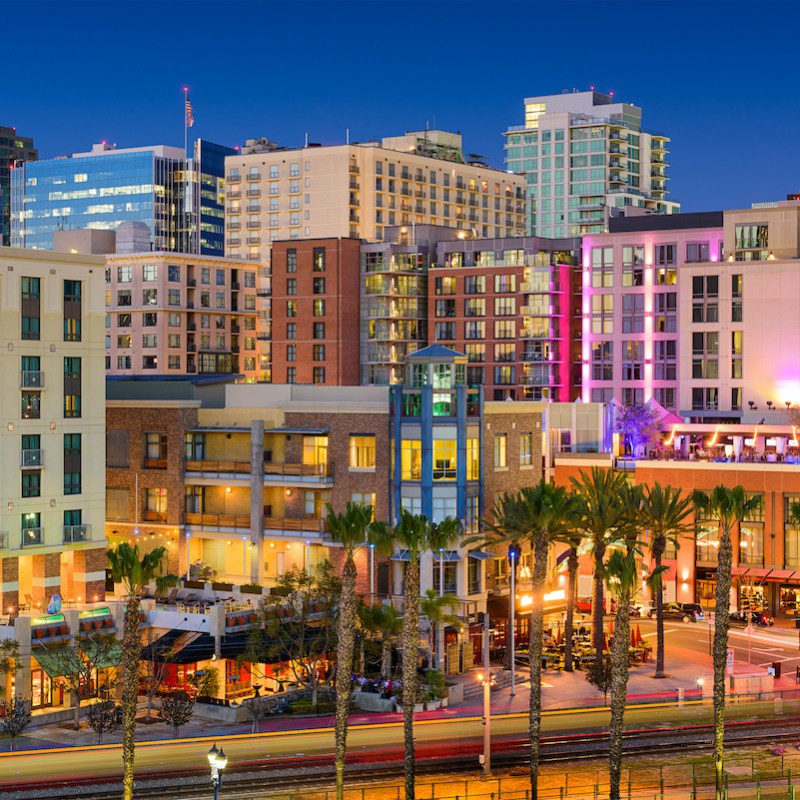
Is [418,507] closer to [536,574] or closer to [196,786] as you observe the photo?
[536,574]

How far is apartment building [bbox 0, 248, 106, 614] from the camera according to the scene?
93.8 meters

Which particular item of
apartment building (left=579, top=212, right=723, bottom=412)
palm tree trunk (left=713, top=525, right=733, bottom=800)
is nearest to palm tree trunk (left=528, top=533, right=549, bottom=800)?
palm tree trunk (left=713, top=525, right=733, bottom=800)

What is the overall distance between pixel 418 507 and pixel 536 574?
2658 cm

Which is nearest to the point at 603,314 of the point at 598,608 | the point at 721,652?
the point at 598,608

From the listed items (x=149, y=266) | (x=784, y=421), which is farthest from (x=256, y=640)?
(x=149, y=266)

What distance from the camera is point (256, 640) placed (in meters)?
85.9

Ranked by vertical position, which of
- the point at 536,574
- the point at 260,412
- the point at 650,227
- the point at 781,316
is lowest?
the point at 536,574

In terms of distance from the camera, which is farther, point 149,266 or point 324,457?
point 149,266

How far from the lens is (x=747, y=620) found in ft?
364

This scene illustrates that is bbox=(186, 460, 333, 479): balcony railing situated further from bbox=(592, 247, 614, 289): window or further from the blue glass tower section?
bbox=(592, 247, 614, 289): window

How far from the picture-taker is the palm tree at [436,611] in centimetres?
8750

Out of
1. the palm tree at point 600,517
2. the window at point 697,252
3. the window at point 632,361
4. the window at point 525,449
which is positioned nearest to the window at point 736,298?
the window at point 697,252

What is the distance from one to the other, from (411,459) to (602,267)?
7586 centimetres

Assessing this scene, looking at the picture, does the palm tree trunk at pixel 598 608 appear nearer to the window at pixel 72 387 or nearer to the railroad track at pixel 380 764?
the railroad track at pixel 380 764
